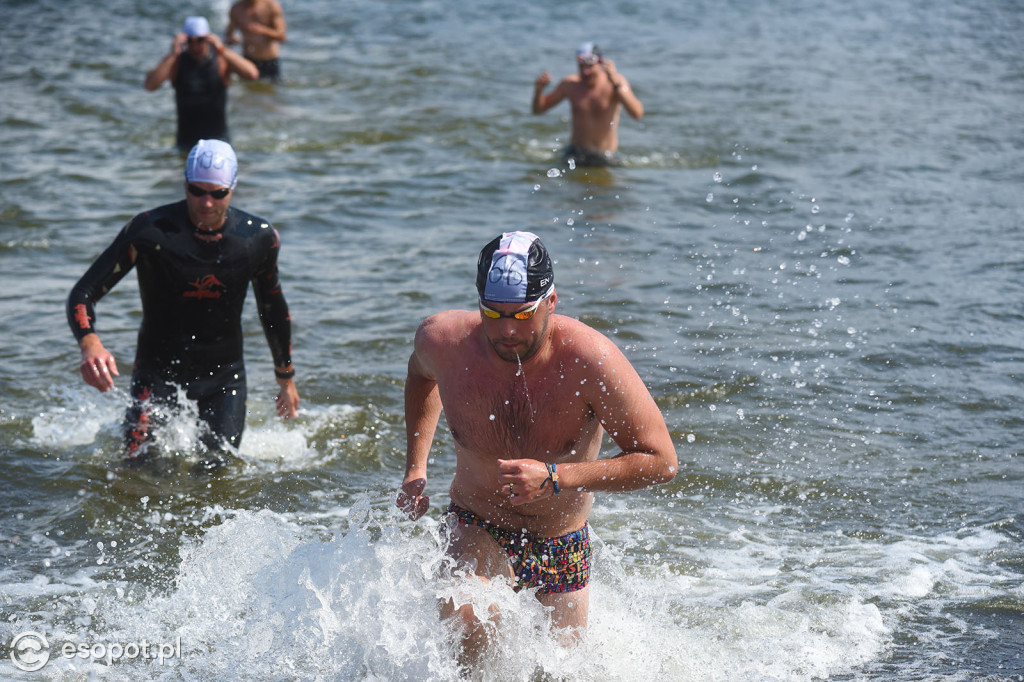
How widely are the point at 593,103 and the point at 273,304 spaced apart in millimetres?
7974

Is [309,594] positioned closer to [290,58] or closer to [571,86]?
[571,86]

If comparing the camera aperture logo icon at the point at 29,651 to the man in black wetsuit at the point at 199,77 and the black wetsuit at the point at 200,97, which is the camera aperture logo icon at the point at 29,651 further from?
the black wetsuit at the point at 200,97

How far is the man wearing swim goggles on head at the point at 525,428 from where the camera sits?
397 centimetres

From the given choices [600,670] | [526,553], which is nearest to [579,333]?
[526,553]

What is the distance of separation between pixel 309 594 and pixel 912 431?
4246 millimetres

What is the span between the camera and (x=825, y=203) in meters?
12.3

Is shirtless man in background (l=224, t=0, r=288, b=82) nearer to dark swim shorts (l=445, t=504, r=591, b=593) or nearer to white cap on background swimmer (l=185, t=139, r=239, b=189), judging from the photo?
white cap on background swimmer (l=185, t=139, r=239, b=189)

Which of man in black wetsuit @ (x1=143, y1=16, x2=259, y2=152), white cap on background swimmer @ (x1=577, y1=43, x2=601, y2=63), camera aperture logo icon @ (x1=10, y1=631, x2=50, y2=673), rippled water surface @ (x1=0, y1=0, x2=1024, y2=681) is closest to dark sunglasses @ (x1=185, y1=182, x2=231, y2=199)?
rippled water surface @ (x1=0, y1=0, x2=1024, y2=681)

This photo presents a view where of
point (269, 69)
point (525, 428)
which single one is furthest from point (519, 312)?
point (269, 69)

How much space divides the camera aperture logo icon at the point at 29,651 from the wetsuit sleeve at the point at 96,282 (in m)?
1.37

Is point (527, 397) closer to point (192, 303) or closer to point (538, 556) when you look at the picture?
point (538, 556)

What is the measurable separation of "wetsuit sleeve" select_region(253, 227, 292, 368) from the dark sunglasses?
1.15 feet

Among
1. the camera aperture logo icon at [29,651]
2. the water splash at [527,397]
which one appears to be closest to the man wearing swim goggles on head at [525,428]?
the water splash at [527,397]

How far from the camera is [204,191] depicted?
5.78m
